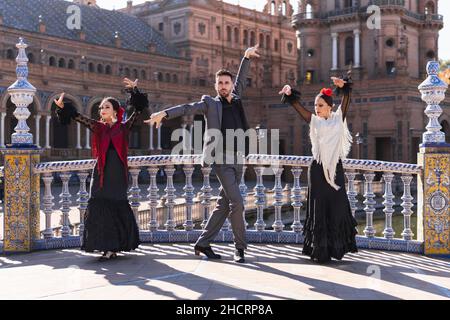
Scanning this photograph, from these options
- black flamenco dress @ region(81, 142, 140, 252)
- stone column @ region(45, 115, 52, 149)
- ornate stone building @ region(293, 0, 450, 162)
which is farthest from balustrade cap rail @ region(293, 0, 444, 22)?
black flamenco dress @ region(81, 142, 140, 252)

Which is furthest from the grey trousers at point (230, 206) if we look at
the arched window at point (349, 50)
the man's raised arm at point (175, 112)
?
the arched window at point (349, 50)

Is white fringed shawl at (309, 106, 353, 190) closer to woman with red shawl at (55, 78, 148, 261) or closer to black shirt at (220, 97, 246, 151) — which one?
black shirt at (220, 97, 246, 151)

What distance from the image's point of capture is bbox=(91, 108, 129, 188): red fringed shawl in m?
5.45

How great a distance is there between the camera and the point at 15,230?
598 centimetres

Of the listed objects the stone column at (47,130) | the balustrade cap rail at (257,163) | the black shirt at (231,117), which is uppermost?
the stone column at (47,130)

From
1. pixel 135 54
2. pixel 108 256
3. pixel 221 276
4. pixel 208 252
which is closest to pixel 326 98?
pixel 208 252

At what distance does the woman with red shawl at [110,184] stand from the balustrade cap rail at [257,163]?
0.54 meters

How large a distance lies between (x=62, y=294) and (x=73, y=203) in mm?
13727

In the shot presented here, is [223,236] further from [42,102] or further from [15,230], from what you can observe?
[42,102]

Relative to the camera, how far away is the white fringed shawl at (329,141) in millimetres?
5246

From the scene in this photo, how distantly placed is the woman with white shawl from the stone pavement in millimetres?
172

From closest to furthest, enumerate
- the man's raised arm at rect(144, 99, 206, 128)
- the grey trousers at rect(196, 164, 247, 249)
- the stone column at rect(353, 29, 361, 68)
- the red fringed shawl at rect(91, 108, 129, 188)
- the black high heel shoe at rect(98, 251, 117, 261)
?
1. the man's raised arm at rect(144, 99, 206, 128)
2. the grey trousers at rect(196, 164, 247, 249)
3. the black high heel shoe at rect(98, 251, 117, 261)
4. the red fringed shawl at rect(91, 108, 129, 188)
5. the stone column at rect(353, 29, 361, 68)

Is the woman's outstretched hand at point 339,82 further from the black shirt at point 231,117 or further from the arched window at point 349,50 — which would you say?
the arched window at point 349,50
